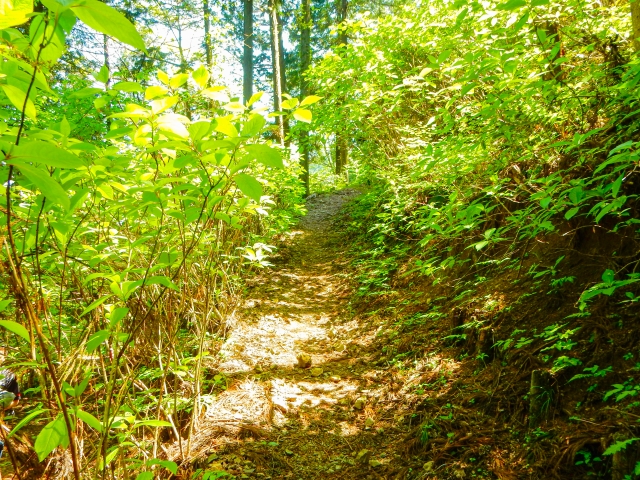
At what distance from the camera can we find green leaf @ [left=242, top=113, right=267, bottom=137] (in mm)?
1364

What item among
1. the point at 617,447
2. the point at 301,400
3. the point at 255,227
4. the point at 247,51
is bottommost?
the point at 301,400

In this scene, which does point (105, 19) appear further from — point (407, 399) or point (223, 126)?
point (407, 399)

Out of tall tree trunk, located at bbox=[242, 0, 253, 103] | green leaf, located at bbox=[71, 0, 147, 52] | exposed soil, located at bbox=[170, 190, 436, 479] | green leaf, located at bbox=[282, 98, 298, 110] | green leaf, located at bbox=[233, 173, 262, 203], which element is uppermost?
tall tree trunk, located at bbox=[242, 0, 253, 103]

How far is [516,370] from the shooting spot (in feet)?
9.18

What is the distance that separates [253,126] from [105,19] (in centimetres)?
71

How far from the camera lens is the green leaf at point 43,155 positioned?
792 mm

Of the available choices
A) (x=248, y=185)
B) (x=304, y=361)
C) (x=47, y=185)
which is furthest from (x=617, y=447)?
(x=304, y=361)

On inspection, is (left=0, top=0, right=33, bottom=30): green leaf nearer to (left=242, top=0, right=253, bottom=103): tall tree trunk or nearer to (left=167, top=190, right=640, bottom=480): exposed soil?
(left=167, top=190, right=640, bottom=480): exposed soil

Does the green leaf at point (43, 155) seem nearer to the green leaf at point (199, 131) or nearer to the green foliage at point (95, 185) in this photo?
the green foliage at point (95, 185)

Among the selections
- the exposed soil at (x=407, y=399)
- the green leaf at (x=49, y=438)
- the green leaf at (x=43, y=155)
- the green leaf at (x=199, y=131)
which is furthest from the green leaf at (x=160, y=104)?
the exposed soil at (x=407, y=399)

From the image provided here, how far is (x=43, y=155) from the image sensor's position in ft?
2.62

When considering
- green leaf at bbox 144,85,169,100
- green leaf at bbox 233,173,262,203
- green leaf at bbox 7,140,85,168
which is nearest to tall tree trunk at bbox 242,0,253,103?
green leaf at bbox 144,85,169,100

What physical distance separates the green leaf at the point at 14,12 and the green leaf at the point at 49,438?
117 cm

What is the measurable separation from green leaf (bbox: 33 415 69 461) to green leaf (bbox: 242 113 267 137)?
3.85ft
